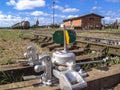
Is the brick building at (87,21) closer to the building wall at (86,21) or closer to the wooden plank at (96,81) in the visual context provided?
the building wall at (86,21)

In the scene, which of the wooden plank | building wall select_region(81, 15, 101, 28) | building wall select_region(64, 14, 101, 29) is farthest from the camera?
building wall select_region(81, 15, 101, 28)

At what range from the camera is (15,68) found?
338 centimetres

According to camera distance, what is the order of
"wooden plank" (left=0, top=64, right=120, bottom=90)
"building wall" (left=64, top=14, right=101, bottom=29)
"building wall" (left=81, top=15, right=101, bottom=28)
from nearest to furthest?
1. "wooden plank" (left=0, top=64, right=120, bottom=90)
2. "building wall" (left=64, top=14, right=101, bottom=29)
3. "building wall" (left=81, top=15, right=101, bottom=28)

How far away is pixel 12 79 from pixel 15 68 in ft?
0.75

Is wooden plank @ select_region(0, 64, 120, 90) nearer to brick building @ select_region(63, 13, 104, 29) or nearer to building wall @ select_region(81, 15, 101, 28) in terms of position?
brick building @ select_region(63, 13, 104, 29)

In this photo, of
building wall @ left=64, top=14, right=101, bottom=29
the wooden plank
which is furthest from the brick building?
the wooden plank

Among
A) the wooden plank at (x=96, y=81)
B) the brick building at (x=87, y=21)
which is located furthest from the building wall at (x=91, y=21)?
the wooden plank at (x=96, y=81)

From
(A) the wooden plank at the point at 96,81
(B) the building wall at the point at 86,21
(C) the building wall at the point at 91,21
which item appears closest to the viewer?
(A) the wooden plank at the point at 96,81

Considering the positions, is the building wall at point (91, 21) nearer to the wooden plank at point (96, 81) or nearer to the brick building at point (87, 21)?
the brick building at point (87, 21)

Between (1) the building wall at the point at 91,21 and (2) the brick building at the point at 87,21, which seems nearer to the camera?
(2) the brick building at the point at 87,21

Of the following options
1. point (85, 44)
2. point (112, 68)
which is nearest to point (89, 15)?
point (85, 44)

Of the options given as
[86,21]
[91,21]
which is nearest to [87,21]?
[86,21]

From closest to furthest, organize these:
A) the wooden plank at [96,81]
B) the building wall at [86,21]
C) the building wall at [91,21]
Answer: the wooden plank at [96,81], the building wall at [86,21], the building wall at [91,21]

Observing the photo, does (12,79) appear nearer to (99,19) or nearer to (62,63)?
(62,63)
